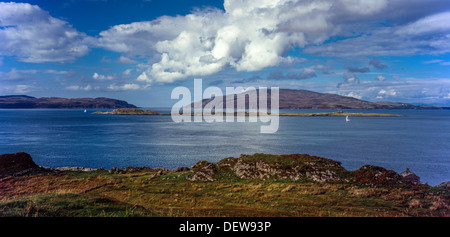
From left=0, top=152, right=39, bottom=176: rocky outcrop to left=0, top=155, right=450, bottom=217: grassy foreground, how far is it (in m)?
3.22

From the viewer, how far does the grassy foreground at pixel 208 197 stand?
50.1 feet

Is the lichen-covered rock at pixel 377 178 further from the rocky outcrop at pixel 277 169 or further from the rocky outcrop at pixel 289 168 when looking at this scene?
the rocky outcrop at pixel 289 168

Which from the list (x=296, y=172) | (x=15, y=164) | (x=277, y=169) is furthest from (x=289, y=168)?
(x=15, y=164)

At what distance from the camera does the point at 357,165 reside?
4975 centimetres

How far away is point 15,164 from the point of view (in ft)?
115

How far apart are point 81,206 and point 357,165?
47.3 m

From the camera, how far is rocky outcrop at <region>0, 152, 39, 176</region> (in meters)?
33.7

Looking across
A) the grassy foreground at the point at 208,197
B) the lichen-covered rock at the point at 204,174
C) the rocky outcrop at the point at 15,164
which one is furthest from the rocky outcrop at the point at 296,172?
the rocky outcrop at the point at 15,164

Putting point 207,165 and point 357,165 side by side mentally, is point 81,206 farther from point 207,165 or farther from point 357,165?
point 357,165

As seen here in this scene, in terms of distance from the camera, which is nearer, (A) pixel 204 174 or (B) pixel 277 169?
(A) pixel 204 174

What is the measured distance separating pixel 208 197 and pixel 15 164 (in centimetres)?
2809

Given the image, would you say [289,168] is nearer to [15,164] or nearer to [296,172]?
[296,172]

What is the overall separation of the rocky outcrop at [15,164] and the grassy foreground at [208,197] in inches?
127
